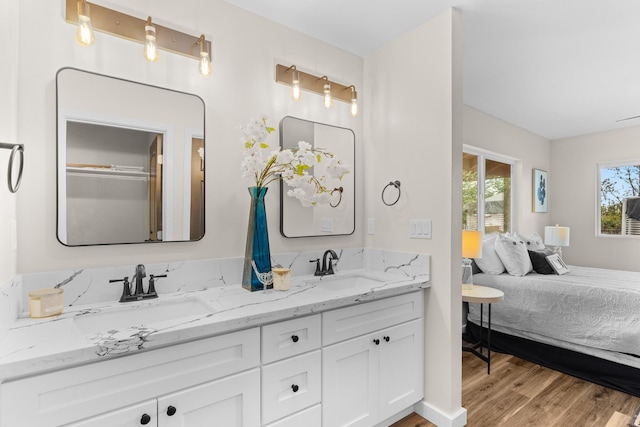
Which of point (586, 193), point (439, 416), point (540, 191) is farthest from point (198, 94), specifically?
point (586, 193)

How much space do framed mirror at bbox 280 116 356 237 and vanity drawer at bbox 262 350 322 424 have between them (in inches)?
32.9

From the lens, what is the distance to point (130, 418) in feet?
3.59

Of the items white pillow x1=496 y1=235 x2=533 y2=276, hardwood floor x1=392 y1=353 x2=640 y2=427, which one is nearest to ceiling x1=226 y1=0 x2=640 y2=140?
white pillow x1=496 y1=235 x2=533 y2=276

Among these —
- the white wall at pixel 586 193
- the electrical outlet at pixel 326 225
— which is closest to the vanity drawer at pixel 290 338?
the electrical outlet at pixel 326 225

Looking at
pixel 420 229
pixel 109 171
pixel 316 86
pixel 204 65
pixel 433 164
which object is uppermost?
pixel 316 86

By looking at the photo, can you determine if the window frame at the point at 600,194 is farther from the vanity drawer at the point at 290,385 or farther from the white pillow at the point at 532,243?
the vanity drawer at the point at 290,385

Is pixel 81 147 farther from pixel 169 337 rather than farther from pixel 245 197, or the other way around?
pixel 169 337

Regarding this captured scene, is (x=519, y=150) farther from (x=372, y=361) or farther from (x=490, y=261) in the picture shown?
(x=372, y=361)

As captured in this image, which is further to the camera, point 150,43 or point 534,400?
point 534,400

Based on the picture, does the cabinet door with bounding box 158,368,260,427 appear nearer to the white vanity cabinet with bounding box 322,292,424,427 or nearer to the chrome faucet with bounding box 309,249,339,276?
the white vanity cabinet with bounding box 322,292,424,427

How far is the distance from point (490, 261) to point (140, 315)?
3194mm

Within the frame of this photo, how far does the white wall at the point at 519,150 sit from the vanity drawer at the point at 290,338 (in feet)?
9.90

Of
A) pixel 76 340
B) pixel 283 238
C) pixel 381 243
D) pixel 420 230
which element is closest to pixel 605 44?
pixel 420 230

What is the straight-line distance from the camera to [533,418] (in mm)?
2123
